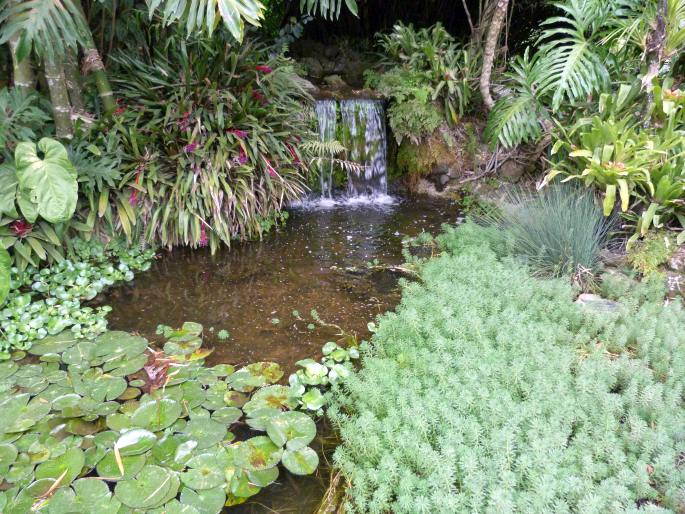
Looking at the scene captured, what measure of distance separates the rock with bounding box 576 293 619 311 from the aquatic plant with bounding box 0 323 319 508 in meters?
1.89

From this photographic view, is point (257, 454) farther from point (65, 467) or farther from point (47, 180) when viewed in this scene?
point (47, 180)

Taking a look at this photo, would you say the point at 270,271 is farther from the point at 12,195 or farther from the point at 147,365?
the point at 12,195

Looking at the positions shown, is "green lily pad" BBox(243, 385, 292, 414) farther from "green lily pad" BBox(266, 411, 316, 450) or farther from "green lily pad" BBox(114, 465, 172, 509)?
"green lily pad" BBox(114, 465, 172, 509)

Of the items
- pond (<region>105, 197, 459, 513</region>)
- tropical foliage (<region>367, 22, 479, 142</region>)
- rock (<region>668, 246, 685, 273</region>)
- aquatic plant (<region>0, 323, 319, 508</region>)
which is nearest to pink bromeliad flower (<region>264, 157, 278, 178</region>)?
pond (<region>105, 197, 459, 513</region>)

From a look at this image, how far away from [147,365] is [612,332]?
2.66 metres

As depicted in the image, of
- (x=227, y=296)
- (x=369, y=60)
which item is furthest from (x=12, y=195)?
(x=369, y=60)

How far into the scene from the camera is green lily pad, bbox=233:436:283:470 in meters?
2.02

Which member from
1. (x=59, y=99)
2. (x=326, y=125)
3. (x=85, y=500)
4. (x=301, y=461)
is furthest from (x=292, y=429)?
(x=326, y=125)

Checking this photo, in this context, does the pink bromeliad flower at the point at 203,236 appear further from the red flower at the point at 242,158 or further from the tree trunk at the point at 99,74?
the tree trunk at the point at 99,74

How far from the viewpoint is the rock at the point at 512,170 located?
5383 mm

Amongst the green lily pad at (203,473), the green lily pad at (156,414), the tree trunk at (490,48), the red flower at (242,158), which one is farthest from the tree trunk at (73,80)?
the tree trunk at (490,48)

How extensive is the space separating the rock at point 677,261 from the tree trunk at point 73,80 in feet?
15.8

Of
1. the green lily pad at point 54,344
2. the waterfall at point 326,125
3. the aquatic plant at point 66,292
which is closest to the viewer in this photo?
the green lily pad at point 54,344

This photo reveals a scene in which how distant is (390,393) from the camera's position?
84.7 inches
